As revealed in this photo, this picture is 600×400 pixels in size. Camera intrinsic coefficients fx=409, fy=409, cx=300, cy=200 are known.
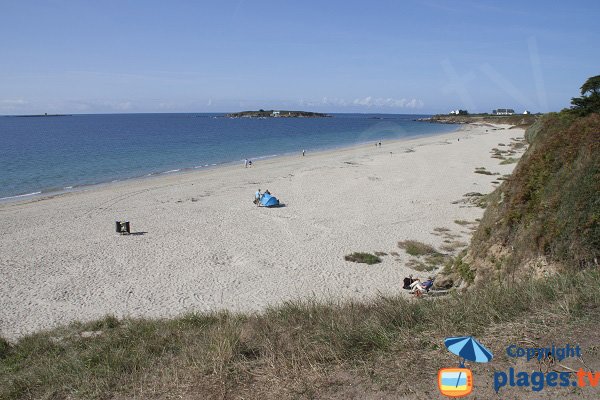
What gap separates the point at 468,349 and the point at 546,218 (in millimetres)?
5083

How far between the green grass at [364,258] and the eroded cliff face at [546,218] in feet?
11.3

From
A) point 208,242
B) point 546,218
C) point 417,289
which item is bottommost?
point 208,242

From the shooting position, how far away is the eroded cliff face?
734cm

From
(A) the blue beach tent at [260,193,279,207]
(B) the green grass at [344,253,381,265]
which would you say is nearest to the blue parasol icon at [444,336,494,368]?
(B) the green grass at [344,253,381,265]

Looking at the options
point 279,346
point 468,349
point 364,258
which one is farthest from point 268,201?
point 468,349

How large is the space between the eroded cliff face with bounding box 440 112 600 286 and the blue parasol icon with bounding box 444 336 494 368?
10.3ft

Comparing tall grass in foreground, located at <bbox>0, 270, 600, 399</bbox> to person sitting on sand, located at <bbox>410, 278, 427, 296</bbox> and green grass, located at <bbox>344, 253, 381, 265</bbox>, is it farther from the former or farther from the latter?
green grass, located at <bbox>344, 253, 381, 265</bbox>

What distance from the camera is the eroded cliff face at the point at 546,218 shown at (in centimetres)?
734

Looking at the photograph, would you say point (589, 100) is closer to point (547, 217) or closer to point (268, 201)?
point (547, 217)

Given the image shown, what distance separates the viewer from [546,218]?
8117 mm

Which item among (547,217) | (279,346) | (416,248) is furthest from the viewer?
(416,248)

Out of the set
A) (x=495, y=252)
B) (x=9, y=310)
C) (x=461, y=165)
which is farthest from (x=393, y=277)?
(x=461, y=165)

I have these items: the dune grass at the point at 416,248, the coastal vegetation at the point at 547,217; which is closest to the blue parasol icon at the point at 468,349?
the coastal vegetation at the point at 547,217

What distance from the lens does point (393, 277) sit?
13.0 metres
